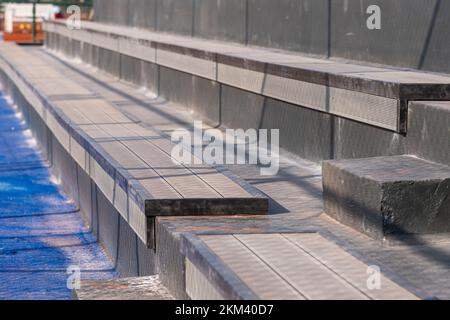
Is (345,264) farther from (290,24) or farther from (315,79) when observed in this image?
(290,24)

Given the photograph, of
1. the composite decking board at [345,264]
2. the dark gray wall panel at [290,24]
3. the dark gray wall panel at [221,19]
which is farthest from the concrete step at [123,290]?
the dark gray wall panel at [221,19]

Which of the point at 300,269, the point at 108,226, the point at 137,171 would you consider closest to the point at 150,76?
the point at 108,226

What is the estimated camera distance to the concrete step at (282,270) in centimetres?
480

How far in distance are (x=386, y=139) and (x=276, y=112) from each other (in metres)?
3.14

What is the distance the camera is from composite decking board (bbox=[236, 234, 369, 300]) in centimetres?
478

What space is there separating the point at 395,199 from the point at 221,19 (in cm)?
985

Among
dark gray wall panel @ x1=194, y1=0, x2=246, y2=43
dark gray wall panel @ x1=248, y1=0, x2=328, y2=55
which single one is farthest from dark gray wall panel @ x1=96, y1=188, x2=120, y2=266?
dark gray wall panel @ x1=194, y1=0, x2=246, y2=43

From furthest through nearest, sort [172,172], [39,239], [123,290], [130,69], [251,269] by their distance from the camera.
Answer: [130,69], [39,239], [172,172], [123,290], [251,269]

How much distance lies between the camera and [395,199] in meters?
Result: 6.46

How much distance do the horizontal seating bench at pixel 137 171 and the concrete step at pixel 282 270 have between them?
2.96 ft

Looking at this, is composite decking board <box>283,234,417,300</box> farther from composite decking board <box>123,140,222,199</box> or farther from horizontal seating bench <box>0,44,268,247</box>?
composite decking board <box>123,140,222,199</box>

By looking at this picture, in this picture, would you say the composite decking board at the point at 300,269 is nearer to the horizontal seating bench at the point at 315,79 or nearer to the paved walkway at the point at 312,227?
the paved walkway at the point at 312,227
